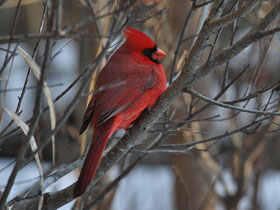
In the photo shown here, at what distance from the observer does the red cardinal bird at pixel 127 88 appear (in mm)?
2295

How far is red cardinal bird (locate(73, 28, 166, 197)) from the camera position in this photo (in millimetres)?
2295

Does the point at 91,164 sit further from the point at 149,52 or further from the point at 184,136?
the point at 184,136

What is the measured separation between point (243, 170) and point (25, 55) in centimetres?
223

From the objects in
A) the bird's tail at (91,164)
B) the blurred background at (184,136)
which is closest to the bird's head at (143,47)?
the blurred background at (184,136)

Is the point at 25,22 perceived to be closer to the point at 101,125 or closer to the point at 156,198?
the point at 156,198

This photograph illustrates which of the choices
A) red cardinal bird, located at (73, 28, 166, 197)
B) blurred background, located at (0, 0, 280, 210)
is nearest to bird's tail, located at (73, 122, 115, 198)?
red cardinal bird, located at (73, 28, 166, 197)

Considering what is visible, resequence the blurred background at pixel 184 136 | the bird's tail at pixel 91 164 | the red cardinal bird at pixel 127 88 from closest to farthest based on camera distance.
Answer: the bird's tail at pixel 91 164 → the red cardinal bird at pixel 127 88 → the blurred background at pixel 184 136

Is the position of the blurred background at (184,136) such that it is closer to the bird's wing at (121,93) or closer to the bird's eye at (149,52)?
the bird's eye at (149,52)

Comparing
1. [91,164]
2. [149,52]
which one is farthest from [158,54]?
[91,164]

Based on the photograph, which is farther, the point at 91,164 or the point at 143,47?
the point at 143,47

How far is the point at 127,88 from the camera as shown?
2.46 meters

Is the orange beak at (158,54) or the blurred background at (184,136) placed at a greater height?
the orange beak at (158,54)

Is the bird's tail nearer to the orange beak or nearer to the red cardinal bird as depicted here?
the red cardinal bird

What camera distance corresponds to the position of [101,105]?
2.32 meters
